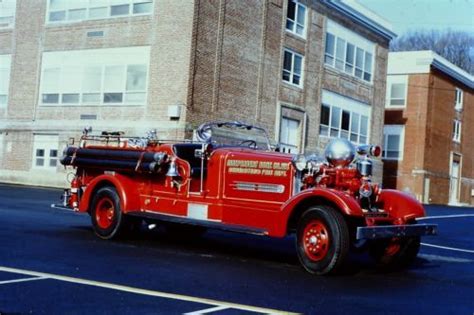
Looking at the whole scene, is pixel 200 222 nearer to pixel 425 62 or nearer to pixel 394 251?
pixel 394 251

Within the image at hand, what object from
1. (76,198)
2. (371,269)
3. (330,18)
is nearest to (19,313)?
(371,269)

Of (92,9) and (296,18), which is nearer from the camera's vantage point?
(92,9)

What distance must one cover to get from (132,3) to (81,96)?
4.78 m

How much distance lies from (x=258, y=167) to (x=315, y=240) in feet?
4.77

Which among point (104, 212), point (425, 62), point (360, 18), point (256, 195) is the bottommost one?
point (104, 212)

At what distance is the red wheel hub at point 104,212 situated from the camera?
35.7 ft

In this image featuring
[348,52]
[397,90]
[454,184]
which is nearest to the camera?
[348,52]

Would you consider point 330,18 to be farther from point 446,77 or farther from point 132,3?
point 446,77

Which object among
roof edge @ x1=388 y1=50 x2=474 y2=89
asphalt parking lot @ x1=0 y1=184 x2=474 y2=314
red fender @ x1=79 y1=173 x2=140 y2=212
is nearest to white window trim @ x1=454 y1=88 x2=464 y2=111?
roof edge @ x1=388 y1=50 x2=474 y2=89

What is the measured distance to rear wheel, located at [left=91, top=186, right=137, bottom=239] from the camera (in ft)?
35.0

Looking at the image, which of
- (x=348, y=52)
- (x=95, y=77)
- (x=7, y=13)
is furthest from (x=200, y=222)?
(x=348, y=52)

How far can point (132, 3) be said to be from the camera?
30.2 metres

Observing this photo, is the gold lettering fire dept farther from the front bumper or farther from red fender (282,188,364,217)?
the front bumper

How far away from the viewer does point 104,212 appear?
1106 centimetres
